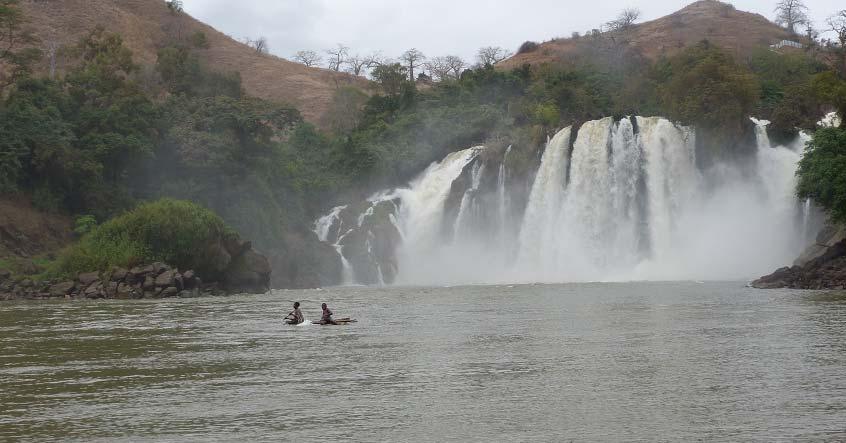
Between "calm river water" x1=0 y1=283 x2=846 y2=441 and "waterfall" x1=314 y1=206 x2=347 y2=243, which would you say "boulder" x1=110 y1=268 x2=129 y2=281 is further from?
"waterfall" x1=314 y1=206 x2=347 y2=243

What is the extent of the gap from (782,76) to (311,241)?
4105cm

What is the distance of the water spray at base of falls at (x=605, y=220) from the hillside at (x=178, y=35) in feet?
185

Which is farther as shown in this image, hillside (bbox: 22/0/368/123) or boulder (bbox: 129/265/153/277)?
hillside (bbox: 22/0/368/123)

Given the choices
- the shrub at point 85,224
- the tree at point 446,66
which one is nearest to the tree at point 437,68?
the tree at point 446,66

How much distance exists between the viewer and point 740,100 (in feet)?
192

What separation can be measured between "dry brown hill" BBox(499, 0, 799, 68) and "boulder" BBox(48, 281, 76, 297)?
7452cm

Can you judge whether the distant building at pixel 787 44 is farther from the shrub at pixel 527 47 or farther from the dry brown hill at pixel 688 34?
the shrub at pixel 527 47

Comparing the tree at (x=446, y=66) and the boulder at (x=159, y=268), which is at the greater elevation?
the tree at (x=446, y=66)

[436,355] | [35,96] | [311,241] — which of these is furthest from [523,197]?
[436,355]

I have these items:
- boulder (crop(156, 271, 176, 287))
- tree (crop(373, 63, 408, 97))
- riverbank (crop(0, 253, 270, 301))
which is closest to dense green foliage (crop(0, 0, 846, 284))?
riverbank (crop(0, 253, 270, 301))

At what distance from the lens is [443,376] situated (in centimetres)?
1839

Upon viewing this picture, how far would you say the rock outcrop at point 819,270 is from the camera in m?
39.5

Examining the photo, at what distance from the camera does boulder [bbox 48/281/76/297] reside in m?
46.8

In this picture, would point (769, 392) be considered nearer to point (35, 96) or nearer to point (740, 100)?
A: point (740, 100)
